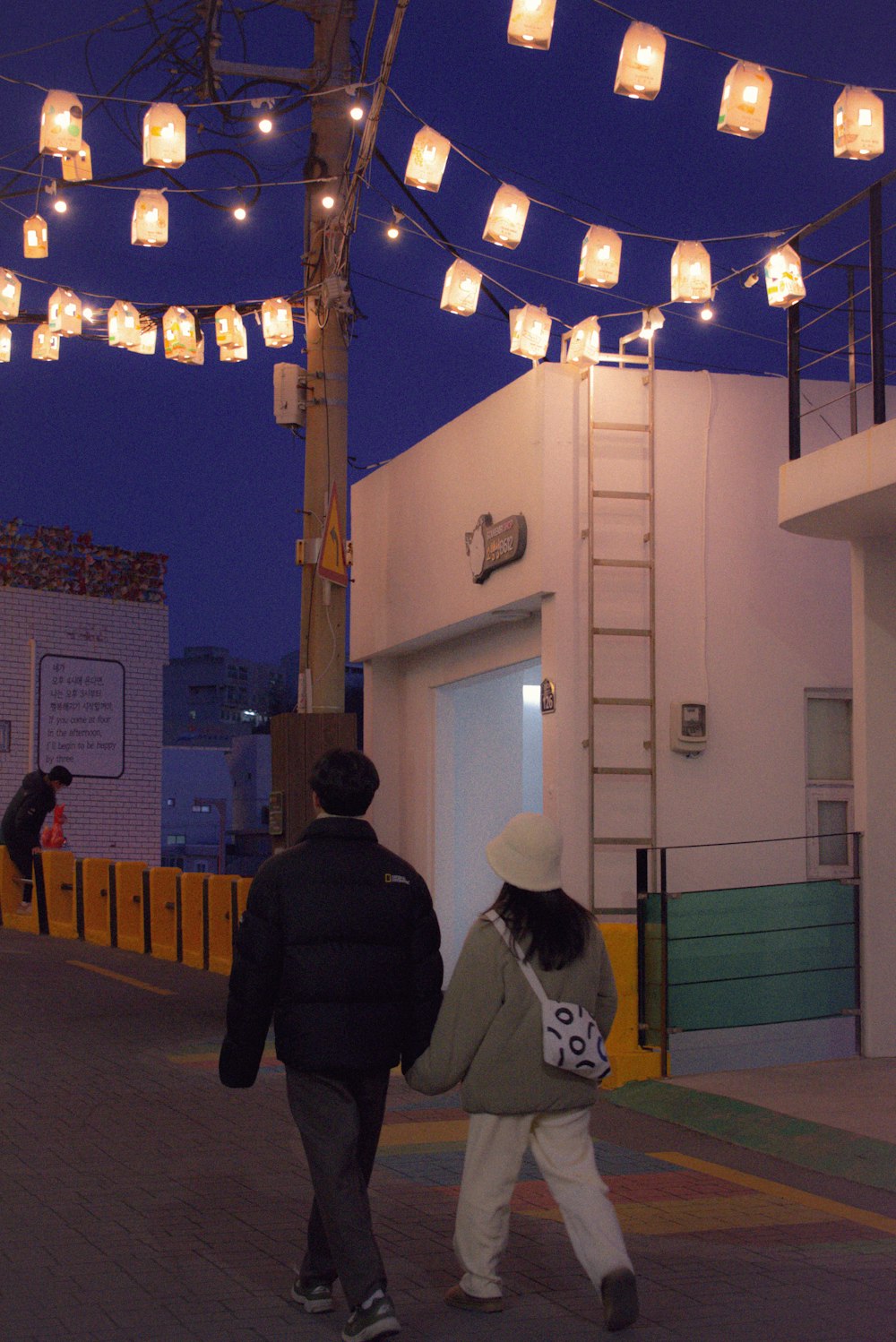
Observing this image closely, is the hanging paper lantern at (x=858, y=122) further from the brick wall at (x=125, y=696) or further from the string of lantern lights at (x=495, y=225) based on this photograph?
the brick wall at (x=125, y=696)

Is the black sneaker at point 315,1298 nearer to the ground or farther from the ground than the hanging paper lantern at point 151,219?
nearer to the ground

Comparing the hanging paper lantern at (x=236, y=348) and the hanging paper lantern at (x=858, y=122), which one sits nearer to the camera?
the hanging paper lantern at (x=858, y=122)

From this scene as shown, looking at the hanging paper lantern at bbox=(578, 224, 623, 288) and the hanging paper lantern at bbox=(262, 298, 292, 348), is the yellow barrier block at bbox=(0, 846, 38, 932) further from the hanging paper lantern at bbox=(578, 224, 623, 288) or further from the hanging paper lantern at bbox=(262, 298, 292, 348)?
the hanging paper lantern at bbox=(578, 224, 623, 288)

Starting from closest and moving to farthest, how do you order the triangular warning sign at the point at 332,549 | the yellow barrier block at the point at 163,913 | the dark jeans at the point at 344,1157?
1. the dark jeans at the point at 344,1157
2. the triangular warning sign at the point at 332,549
3. the yellow barrier block at the point at 163,913

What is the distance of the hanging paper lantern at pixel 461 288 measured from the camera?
13.4 m

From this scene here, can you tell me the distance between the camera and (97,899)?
1972cm

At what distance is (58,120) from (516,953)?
9149 millimetres

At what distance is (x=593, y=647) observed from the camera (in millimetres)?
12766

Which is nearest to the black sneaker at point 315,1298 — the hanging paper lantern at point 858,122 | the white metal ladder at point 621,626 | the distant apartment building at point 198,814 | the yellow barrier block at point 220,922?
the white metal ladder at point 621,626

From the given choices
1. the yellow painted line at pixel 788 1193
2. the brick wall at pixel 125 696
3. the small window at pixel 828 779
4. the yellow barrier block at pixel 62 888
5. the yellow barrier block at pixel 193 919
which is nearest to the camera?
the yellow painted line at pixel 788 1193

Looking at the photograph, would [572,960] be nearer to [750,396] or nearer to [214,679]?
[750,396]

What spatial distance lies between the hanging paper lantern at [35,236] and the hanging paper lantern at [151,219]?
1.23 meters

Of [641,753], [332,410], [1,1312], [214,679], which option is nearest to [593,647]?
[641,753]

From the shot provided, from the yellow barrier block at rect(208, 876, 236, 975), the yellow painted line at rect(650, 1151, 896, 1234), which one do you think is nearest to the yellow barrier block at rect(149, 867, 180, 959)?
the yellow barrier block at rect(208, 876, 236, 975)
